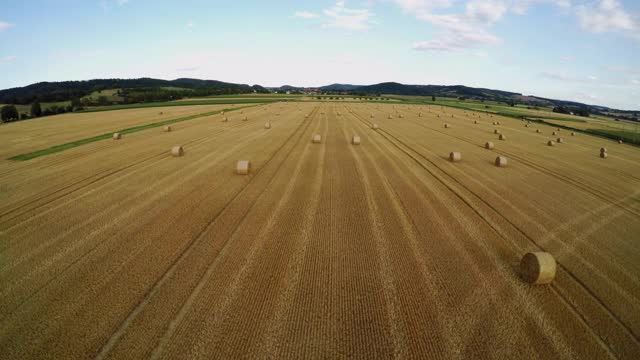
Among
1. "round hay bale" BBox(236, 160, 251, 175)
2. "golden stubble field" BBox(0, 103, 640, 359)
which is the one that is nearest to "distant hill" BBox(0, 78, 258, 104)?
"golden stubble field" BBox(0, 103, 640, 359)

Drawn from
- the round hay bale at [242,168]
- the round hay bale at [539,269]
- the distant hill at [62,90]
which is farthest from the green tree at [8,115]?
the round hay bale at [539,269]

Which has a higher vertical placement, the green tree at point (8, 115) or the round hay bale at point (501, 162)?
the round hay bale at point (501, 162)

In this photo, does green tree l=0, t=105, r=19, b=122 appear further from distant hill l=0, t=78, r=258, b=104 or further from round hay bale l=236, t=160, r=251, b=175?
round hay bale l=236, t=160, r=251, b=175

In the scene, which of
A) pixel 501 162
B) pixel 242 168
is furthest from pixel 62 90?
pixel 501 162

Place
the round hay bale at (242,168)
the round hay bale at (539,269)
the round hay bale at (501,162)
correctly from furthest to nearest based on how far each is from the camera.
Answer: the round hay bale at (501,162) → the round hay bale at (242,168) → the round hay bale at (539,269)

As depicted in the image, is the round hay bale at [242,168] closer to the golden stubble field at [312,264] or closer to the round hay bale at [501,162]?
the golden stubble field at [312,264]

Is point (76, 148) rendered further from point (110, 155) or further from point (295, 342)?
point (295, 342)

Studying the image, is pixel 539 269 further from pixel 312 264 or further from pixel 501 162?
pixel 501 162
